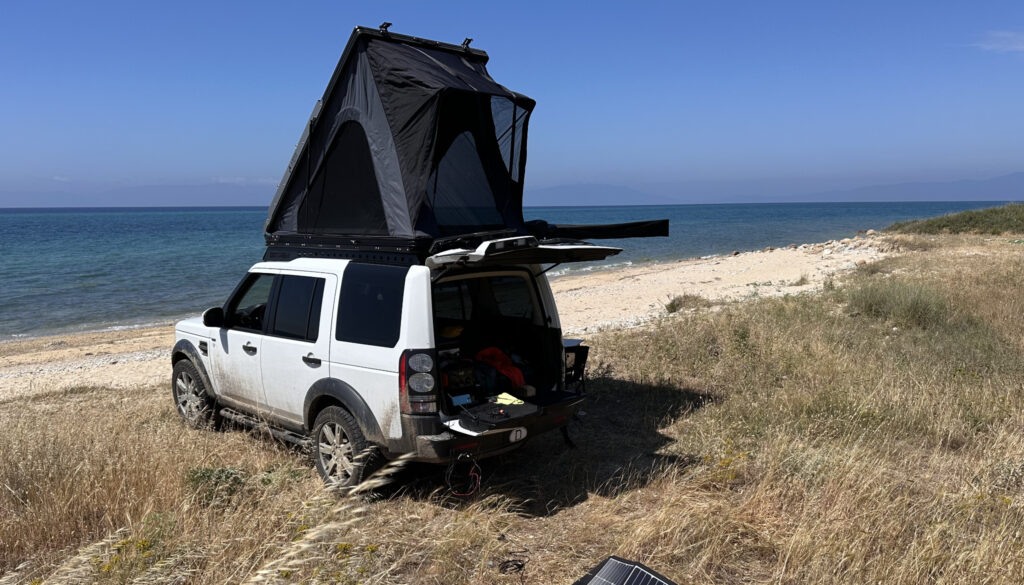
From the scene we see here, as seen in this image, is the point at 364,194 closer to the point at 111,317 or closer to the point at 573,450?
the point at 573,450

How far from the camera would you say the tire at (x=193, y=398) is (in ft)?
22.2

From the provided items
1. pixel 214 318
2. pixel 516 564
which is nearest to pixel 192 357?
pixel 214 318

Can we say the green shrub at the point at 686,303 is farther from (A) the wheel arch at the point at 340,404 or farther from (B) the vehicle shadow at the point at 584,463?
(A) the wheel arch at the point at 340,404

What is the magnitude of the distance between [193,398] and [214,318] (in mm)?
1081

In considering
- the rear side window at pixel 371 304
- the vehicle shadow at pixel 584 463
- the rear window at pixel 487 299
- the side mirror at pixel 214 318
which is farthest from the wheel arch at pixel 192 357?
the rear window at pixel 487 299

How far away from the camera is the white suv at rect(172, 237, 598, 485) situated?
4.71m

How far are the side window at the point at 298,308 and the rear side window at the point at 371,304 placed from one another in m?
0.33

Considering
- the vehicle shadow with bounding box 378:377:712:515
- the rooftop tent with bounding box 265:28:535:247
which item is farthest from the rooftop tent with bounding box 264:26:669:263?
the vehicle shadow with bounding box 378:377:712:515

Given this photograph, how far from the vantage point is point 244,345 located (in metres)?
6.11

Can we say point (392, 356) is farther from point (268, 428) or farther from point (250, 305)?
point (250, 305)

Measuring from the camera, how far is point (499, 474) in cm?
569

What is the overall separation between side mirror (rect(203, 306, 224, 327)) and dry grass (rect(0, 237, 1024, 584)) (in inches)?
40.5

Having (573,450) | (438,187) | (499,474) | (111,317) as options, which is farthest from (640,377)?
(111,317)

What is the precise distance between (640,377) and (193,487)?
5334 mm
